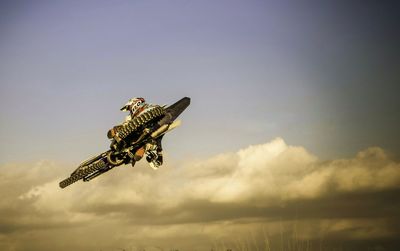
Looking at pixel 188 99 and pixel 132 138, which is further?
pixel 188 99

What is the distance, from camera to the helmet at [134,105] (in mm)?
46188

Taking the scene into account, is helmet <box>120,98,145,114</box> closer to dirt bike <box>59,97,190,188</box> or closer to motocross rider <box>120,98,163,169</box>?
motocross rider <box>120,98,163,169</box>

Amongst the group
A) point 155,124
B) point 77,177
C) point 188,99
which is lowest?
point 77,177

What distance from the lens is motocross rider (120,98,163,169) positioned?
45.3 metres

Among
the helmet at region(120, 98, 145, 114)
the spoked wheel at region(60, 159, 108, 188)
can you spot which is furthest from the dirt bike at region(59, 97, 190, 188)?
the helmet at region(120, 98, 145, 114)

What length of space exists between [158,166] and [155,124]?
4012 mm

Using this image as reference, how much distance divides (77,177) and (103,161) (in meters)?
3.06

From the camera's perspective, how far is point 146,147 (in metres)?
45.4

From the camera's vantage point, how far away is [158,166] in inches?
1822

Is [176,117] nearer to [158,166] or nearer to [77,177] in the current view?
[158,166]

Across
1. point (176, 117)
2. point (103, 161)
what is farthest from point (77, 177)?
point (176, 117)

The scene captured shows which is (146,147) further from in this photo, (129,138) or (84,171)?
(84,171)

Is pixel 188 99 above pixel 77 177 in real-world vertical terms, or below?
above

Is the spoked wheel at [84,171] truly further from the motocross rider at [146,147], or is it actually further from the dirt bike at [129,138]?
the motocross rider at [146,147]
